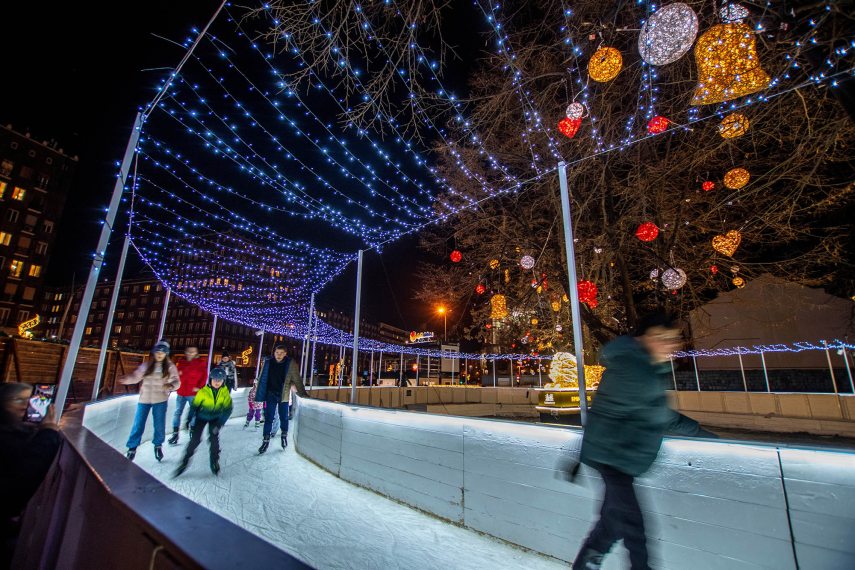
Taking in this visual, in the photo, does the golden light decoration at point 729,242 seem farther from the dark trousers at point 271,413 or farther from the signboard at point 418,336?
the signboard at point 418,336

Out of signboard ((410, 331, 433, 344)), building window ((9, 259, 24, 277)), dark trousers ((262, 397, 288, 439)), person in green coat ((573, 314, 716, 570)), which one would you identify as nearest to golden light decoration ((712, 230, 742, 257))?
person in green coat ((573, 314, 716, 570))

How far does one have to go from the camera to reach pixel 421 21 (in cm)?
389

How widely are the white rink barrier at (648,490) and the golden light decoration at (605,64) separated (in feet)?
12.5

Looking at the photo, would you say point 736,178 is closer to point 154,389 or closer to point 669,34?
point 669,34

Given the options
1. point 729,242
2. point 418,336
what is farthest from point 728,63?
point 418,336

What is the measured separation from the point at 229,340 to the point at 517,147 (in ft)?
207

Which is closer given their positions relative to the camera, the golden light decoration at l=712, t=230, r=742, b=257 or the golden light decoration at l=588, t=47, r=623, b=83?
the golden light decoration at l=588, t=47, r=623, b=83

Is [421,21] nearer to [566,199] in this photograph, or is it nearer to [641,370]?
[566,199]

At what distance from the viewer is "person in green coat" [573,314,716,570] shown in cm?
180

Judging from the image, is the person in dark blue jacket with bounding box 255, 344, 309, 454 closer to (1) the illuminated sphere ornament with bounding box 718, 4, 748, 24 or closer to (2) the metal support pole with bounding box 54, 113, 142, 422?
(2) the metal support pole with bounding box 54, 113, 142, 422

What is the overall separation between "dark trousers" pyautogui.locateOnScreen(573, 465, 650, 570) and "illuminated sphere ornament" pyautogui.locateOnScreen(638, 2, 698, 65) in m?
3.62

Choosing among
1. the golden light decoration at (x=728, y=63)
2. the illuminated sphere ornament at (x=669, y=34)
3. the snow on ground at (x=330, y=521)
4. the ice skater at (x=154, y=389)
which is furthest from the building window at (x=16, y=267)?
the golden light decoration at (x=728, y=63)

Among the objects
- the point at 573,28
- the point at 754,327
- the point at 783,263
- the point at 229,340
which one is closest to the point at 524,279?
the point at 783,263

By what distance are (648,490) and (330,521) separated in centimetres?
247
